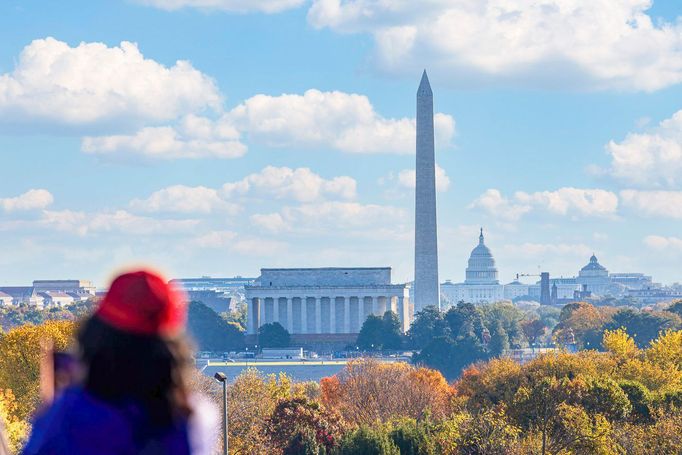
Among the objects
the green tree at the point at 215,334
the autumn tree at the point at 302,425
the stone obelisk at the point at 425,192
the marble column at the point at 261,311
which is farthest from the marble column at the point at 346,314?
the autumn tree at the point at 302,425

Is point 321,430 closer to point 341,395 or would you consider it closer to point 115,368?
point 341,395

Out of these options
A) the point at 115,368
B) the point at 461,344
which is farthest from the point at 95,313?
the point at 461,344

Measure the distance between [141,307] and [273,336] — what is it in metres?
149

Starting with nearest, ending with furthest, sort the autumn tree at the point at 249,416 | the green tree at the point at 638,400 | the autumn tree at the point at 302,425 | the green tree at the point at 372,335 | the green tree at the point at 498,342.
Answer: the autumn tree at the point at 249,416 < the autumn tree at the point at 302,425 < the green tree at the point at 638,400 < the green tree at the point at 498,342 < the green tree at the point at 372,335

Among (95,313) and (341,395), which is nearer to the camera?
(95,313)

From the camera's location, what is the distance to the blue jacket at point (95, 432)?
2.88 m

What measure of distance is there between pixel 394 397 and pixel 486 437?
77.4 ft

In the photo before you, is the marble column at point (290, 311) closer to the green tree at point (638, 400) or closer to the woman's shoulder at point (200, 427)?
the green tree at point (638, 400)

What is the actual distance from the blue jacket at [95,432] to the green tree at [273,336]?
148 m

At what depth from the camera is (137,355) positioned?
9.89ft

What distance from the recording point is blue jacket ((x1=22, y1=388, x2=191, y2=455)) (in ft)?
9.43

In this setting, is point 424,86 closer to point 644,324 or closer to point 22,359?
point 644,324

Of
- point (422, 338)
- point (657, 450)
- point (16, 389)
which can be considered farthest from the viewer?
point (422, 338)

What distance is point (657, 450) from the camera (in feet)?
145
